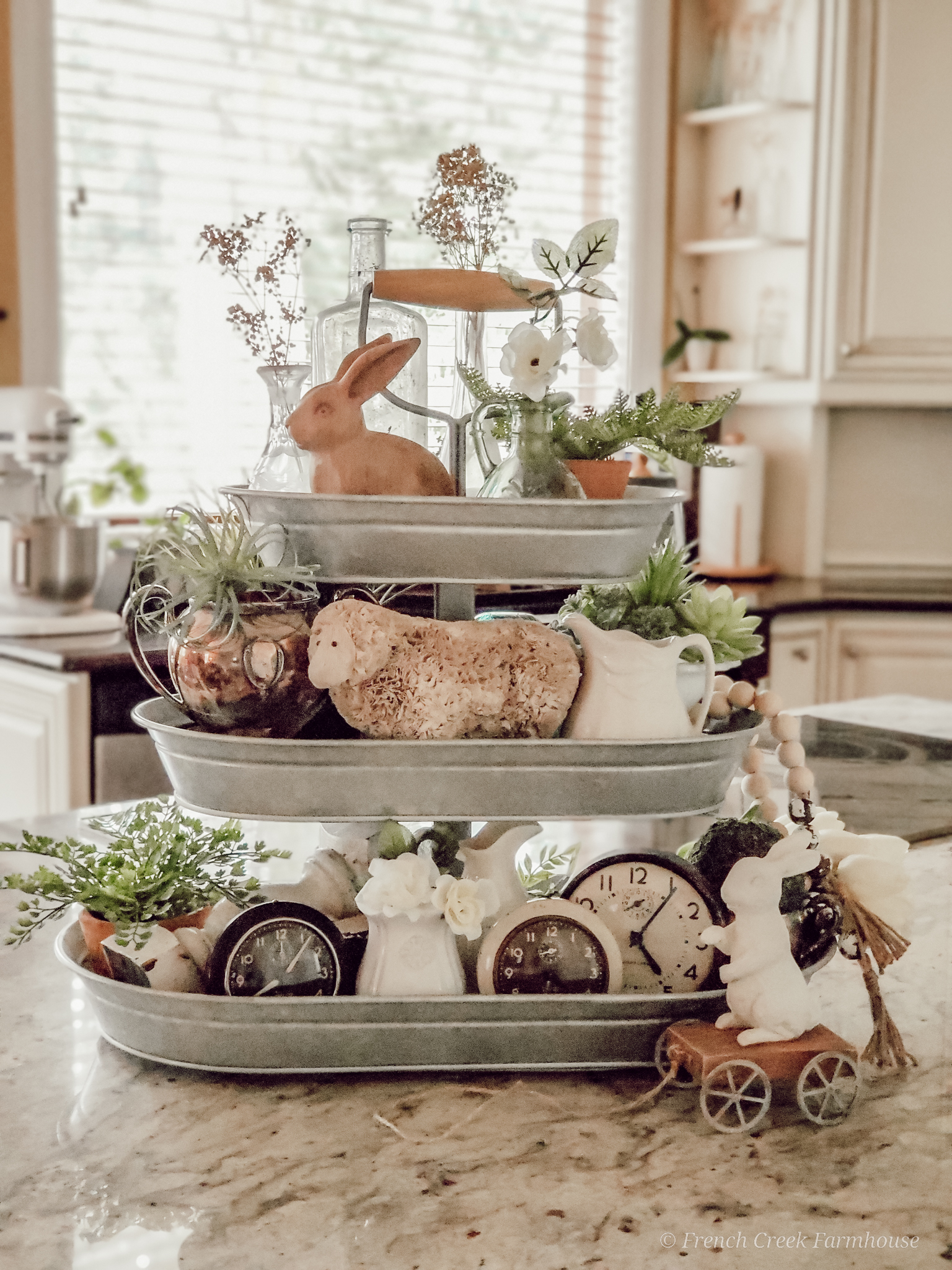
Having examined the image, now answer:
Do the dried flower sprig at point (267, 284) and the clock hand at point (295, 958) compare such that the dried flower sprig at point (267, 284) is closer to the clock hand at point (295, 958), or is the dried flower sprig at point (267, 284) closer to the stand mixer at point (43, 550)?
the clock hand at point (295, 958)

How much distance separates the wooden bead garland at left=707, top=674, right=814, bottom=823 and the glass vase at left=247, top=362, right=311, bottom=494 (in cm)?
31

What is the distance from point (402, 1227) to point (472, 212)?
0.62 m

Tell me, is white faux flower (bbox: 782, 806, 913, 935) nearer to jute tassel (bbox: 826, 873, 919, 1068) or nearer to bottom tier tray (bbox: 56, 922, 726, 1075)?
jute tassel (bbox: 826, 873, 919, 1068)

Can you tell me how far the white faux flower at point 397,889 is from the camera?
79cm

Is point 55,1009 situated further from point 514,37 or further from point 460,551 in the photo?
point 514,37

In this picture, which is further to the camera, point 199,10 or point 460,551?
point 199,10

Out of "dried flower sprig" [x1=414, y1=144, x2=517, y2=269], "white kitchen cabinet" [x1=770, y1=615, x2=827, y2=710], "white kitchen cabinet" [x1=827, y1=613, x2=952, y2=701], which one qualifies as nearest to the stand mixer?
"white kitchen cabinet" [x1=770, y1=615, x2=827, y2=710]

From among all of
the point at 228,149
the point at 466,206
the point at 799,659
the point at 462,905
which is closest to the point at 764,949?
the point at 462,905

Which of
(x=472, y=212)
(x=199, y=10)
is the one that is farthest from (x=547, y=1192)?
(x=199, y=10)

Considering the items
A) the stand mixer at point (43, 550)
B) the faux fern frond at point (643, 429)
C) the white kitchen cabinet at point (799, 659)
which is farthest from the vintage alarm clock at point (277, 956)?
the white kitchen cabinet at point (799, 659)

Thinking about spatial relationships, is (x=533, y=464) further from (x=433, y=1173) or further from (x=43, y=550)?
(x=43, y=550)

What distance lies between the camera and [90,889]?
843 millimetres

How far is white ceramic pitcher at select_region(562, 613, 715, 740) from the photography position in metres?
0.82

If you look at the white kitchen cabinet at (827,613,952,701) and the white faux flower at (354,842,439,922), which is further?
the white kitchen cabinet at (827,613,952,701)
